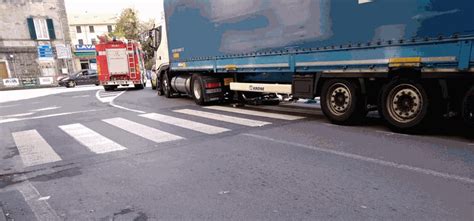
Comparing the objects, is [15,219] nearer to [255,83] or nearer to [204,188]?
[204,188]

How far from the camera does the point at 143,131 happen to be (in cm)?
800

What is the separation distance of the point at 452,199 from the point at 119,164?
4381 millimetres

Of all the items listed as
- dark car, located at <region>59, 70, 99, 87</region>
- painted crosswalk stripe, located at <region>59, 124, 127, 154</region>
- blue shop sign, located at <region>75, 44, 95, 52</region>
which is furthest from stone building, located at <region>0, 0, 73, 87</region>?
painted crosswalk stripe, located at <region>59, 124, 127, 154</region>

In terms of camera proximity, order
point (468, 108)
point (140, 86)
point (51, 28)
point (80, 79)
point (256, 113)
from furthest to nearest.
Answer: point (51, 28) < point (80, 79) < point (140, 86) < point (256, 113) < point (468, 108)

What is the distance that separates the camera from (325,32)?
7.44m

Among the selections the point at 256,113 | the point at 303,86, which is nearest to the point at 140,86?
the point at 256,113

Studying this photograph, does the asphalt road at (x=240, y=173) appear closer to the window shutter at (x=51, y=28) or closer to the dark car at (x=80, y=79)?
the dark car at (x=80, y=79)

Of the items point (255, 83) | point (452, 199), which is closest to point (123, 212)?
point (452, 199)

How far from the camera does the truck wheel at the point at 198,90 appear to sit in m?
12.1

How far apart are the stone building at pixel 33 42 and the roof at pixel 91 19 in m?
30.5

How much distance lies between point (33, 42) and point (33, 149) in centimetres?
3792

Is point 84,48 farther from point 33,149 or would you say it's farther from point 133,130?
point 33,149

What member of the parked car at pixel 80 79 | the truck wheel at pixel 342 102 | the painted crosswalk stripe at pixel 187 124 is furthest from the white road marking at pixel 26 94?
the truck wheel at pixel 342 102

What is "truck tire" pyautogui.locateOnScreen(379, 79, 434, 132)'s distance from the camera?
6.18m
